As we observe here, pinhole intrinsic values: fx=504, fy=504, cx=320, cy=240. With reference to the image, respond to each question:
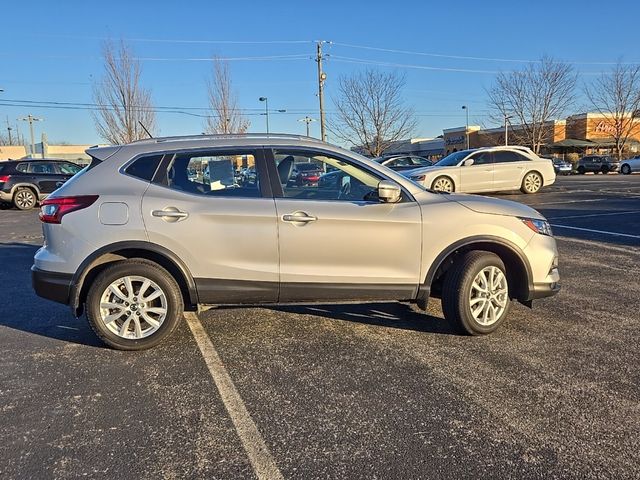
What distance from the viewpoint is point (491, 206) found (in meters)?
4.52

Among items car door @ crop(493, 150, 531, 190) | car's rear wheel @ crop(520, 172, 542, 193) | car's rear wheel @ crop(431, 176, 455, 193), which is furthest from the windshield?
car's rear wheel @ crop(520, 172, 542, 193)

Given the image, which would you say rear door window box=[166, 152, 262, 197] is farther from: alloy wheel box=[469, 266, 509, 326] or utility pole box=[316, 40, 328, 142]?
utility pole box=[316, 40, 328, 142]

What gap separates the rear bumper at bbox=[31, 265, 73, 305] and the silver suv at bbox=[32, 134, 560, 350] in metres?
Result: 0.01

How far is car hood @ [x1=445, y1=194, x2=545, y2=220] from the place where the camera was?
446 cm

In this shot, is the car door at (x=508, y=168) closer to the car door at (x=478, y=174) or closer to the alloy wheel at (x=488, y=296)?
the car door at (x=478, y=174)

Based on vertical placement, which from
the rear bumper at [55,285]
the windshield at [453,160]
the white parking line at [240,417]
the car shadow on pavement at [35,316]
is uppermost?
the windshield at [453,160]

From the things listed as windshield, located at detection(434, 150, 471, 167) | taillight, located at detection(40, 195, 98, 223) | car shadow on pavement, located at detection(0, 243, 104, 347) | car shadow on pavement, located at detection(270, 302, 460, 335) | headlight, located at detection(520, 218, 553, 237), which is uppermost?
windshield, located at detection(434, 150, 471, 167)

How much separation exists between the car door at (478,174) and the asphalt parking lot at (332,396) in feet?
38.0

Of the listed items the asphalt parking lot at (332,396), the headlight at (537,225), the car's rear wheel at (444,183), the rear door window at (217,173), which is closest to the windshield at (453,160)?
the car's rear wheel at (444,183)

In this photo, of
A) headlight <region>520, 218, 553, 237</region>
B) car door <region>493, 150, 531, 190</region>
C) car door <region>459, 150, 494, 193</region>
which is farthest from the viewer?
car door <region>493, 150, 531, 190</region>

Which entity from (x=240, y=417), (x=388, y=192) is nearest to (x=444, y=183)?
(x=388, y=192)

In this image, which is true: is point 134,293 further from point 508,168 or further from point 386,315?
point 508,168

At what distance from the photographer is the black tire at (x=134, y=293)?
13.6 ft

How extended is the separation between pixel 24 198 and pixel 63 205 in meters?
15.6
